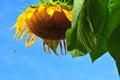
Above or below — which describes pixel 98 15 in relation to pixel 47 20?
above

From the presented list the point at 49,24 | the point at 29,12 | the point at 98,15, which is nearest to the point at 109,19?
the point at 98,15

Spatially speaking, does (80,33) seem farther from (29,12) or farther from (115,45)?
(29,12)

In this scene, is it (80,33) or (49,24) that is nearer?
(80,33)

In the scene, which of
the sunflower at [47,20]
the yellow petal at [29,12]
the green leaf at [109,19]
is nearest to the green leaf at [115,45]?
the green leaf at [109,19]

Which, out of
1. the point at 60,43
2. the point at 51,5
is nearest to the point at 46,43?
the point at 60,43

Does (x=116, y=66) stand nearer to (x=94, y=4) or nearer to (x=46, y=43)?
(x=94, y=4)

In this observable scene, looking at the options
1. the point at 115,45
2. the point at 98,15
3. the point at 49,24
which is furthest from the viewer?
the point at 49,24
